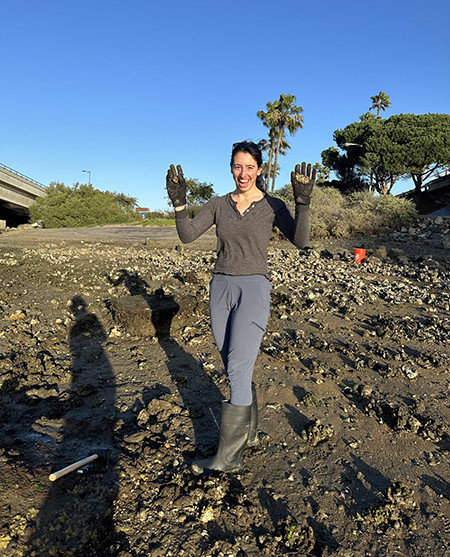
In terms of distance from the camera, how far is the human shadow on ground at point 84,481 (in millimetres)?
2002

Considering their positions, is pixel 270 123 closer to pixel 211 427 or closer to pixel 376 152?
pixel 376 152

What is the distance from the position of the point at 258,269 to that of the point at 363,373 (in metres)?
2.25

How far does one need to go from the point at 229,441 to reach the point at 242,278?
3.31ft

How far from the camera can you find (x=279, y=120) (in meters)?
34.2

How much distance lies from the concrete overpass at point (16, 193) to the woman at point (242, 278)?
130ft

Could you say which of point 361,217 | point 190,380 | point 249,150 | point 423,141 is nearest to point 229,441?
point 190,380

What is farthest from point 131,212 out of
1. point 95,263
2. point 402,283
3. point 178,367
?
point 178,367

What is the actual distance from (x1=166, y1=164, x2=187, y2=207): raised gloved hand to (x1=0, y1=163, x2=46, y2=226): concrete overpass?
39.2 meters

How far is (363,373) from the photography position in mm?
4203

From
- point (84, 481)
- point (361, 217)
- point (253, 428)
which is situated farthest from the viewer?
point (361, 217)

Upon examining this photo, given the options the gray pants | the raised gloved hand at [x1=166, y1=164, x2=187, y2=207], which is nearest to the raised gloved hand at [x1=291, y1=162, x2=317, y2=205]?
the gray pants

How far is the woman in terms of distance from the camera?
2.53 meters

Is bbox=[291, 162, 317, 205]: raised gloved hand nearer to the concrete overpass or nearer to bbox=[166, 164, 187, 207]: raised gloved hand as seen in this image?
bbox=[166, 164, 187, 207]: raised gloved hand

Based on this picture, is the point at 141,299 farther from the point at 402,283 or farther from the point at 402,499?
the point at 402,283
